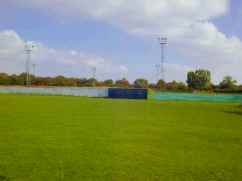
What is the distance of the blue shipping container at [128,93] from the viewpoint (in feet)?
162

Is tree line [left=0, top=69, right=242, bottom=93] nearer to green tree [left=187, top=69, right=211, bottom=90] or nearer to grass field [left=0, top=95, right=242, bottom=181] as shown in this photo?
green tree [left=187, top=69, right=211, bottom=90]

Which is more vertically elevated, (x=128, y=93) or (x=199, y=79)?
(x=199, y=79)

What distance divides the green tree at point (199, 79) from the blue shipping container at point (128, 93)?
171ft

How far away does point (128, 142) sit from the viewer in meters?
10.3

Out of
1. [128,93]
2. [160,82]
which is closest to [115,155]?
[128,93]

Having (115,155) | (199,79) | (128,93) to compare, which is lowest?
(115,155)

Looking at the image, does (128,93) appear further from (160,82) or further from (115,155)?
(160,82)

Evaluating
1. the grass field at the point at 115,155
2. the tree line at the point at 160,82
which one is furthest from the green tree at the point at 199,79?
the grass field at the point at 115,155

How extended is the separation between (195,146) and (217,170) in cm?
288

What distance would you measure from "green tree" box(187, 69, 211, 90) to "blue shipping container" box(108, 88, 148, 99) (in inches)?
2047

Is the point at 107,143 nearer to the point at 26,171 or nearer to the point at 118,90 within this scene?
the point at 26,171

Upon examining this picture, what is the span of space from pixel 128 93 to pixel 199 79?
2126 inches

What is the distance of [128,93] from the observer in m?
50.3

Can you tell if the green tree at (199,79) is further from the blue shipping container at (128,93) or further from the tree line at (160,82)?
the blue shipping container at (128,93)
